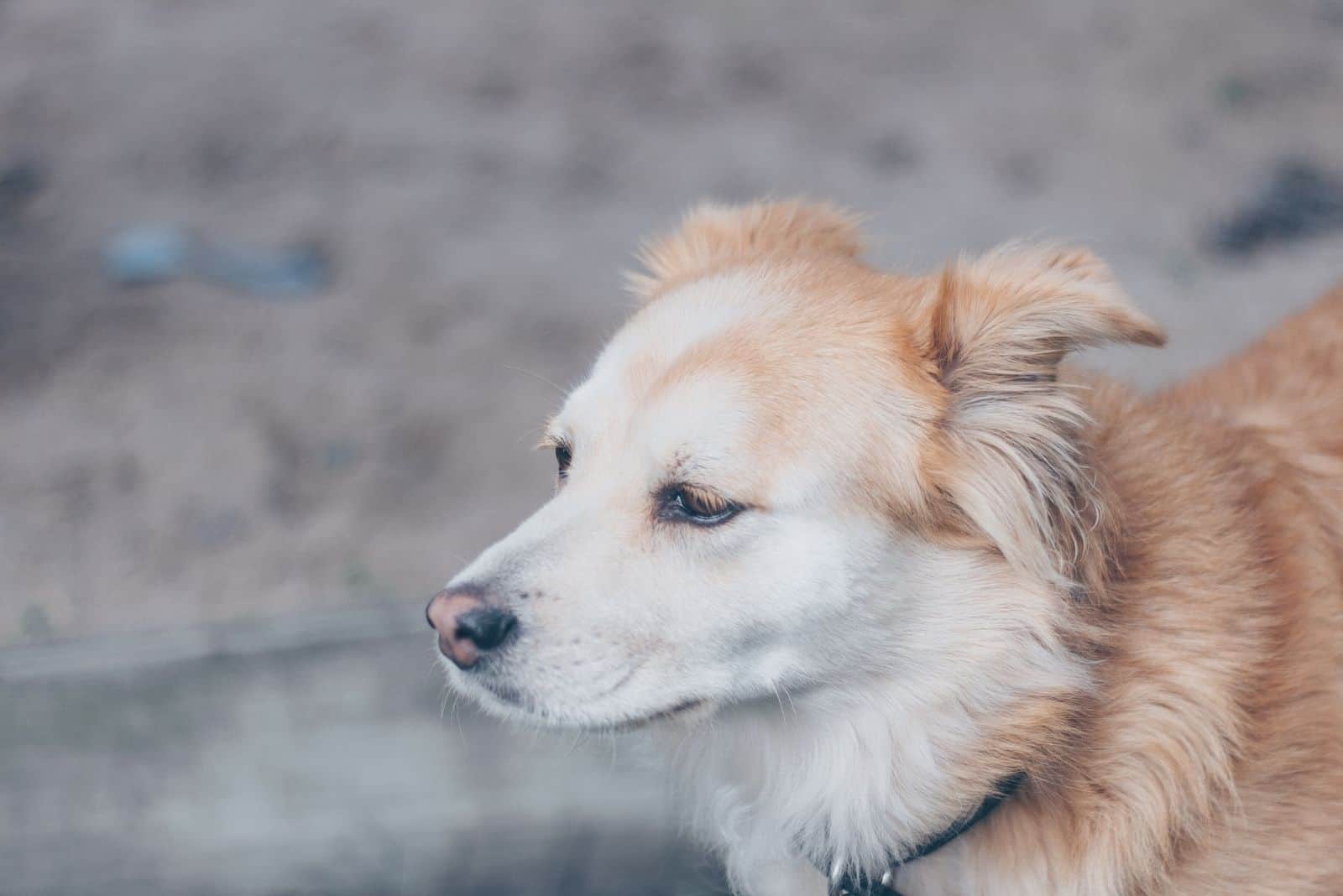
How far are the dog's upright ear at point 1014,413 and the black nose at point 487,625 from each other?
67 cm

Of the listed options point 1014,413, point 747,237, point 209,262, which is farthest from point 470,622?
point 209,262

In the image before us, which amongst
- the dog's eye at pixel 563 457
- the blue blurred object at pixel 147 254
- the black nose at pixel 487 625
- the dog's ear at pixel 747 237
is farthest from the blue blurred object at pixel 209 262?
the black nose at pixel 487 625

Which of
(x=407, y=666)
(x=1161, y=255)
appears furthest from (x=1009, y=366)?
(x=1161, y=255)

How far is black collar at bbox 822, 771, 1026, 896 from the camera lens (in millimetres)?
1776

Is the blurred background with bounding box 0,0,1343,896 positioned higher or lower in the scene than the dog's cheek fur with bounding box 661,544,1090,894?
higher

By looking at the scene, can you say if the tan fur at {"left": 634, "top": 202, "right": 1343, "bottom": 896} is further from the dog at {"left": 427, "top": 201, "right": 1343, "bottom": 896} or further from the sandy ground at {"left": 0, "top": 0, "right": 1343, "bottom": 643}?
the sandy ground at {"left": 0, "top": 0, "right": 1343, "bottom": 643}

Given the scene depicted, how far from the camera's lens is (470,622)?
1.69 meters

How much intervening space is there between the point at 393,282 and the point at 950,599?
105 inches

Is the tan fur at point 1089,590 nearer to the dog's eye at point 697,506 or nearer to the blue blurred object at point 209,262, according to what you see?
the dog's eye at point 697,506

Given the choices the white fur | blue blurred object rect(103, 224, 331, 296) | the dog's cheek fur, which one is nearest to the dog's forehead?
the white fur

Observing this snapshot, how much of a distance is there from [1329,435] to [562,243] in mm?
2610

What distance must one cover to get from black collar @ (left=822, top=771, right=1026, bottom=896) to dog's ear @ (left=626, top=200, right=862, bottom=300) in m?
0.98

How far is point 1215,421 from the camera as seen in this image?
204 centimetres

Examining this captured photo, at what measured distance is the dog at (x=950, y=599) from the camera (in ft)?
5.56
